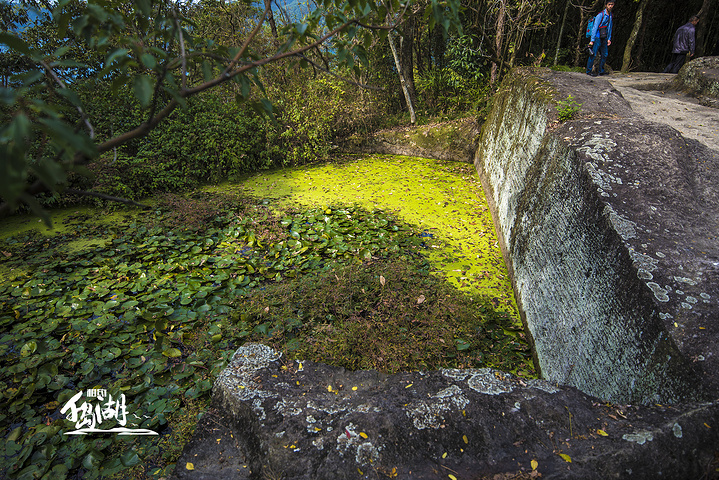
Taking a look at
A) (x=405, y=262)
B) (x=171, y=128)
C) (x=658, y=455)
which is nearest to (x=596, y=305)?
(x=658, y=455)

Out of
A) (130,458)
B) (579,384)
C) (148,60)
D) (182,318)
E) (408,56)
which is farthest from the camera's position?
(408,56)

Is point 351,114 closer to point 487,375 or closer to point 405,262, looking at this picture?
point 405,262

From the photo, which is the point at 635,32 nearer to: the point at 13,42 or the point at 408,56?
the point at 408,56

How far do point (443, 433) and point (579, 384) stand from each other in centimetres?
109

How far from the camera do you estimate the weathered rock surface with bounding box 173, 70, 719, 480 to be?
1347 millimetres

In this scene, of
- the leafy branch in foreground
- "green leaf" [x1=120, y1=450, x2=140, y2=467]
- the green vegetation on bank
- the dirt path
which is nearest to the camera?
the leafy branch in foreground

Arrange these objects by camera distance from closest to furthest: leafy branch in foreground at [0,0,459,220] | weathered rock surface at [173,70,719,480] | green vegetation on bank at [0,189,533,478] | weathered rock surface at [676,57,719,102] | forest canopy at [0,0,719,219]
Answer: leafy branch in foreground at [0,0,459,220], weathered rock surface at [173,70,719,480], green vegetation on bank at [0,189,533,478], weathered rock surface at [676,57,719,102], forest canopy at [0,0,719,219]

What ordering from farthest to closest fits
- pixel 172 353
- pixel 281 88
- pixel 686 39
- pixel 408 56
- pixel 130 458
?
pixel 408 56 → pixel 281 88 → pixel 686 39 → pixel 172 353 → pixel 130 458

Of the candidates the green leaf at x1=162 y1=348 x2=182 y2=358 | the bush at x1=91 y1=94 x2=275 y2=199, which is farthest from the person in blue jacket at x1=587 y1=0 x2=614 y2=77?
the green leaf at x1=162 y1=348 x2=182 y2=358

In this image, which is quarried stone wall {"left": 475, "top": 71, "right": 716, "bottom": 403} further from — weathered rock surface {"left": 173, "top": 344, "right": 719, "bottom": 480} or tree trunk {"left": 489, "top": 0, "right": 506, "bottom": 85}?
tree trunk {"left": 489, "top": 0, "right": 506, "bottom": 85}

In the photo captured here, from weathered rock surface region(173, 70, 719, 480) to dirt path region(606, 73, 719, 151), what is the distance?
1082 mm

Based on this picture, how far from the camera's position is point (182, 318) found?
117 inches

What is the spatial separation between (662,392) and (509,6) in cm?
673

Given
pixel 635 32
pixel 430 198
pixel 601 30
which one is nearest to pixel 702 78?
pixel 601 30
